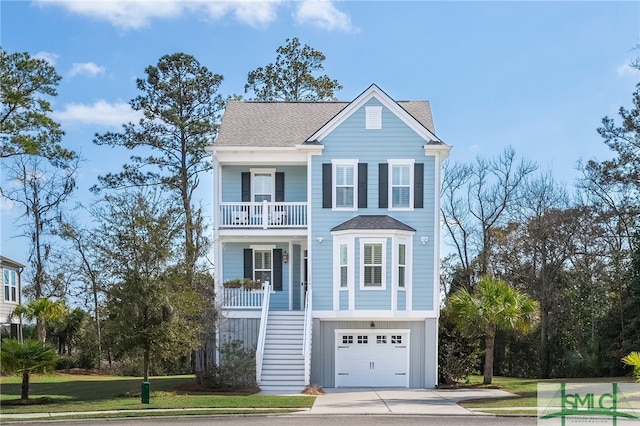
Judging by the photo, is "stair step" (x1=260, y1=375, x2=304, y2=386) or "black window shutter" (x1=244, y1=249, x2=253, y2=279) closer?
"stair step" (x1=260, y1=375, x2=304, y2=386)

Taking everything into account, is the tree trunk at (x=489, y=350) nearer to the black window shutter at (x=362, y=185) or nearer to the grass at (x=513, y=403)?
the grass at (x=513, y=403)

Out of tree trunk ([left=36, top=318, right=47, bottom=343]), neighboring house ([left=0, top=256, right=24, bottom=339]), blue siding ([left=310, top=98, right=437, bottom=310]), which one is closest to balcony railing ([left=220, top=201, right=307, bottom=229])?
blue siding ([left=310, top=98, right=437, bottom=310])

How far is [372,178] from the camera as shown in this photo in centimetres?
3041

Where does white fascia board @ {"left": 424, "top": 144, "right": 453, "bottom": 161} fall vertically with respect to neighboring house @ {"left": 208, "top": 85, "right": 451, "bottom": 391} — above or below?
above

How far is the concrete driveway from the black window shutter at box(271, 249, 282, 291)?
515cm

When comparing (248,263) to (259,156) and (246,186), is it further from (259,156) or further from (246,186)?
(259,156)

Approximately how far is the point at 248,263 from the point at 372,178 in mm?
5998

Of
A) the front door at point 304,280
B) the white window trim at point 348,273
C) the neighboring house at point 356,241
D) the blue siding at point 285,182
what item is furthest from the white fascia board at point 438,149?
the front door at point 304,280

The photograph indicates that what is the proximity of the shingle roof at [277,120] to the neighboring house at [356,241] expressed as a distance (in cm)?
48

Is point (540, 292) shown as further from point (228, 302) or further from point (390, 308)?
point (228, 302)

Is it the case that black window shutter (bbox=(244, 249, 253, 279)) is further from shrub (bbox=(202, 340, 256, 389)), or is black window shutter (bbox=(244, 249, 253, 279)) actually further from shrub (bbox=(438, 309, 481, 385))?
shrub (bbox=(438, 309, 481, 385))

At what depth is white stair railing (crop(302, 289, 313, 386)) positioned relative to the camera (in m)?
27.4

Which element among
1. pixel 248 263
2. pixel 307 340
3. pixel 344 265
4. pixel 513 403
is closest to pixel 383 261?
pixel 344 265

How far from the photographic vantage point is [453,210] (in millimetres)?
44938
